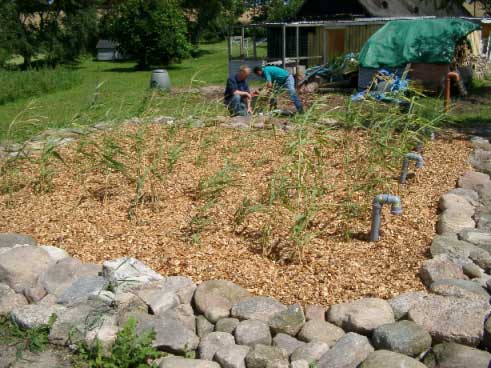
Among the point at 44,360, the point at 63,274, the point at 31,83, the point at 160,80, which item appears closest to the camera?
the point at 44,360

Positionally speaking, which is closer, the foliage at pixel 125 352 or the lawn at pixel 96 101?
the foliage at pixel 125 352

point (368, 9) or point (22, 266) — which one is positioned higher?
point (368, 9)

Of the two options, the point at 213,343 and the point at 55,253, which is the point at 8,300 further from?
the point at 213,343

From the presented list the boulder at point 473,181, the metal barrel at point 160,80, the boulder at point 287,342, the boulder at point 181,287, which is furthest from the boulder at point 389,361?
the metal barrel at point 160,80

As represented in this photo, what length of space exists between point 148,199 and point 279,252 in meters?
1.49

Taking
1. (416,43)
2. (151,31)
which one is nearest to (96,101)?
(416,43)

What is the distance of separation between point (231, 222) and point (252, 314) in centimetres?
132

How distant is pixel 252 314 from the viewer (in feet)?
11.3

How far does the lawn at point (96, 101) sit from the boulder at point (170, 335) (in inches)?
126

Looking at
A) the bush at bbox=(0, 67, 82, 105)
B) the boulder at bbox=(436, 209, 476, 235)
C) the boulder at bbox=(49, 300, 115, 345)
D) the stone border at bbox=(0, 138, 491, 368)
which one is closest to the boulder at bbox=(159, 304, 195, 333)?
the stone border at bbox=(0, 138, 491, 368)

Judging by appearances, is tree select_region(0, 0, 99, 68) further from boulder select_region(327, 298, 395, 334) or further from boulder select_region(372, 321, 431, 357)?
boulder select_region(372, 321, 431, 357)

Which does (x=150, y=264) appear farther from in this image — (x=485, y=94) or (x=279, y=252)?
(x=485, y=94)

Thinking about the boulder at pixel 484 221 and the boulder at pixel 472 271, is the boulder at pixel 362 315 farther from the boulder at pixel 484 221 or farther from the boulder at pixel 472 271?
the boulder at pixel 484 221

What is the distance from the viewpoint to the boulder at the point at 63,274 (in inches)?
154
